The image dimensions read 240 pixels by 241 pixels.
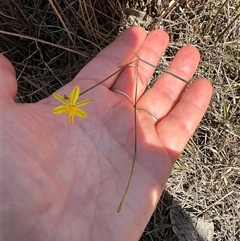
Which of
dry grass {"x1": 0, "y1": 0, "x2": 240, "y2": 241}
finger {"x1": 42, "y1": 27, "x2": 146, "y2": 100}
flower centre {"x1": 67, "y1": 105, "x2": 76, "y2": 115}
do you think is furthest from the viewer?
dry grass {"x1": 0, "y1": 0, "x2": 240, "y2": 241}

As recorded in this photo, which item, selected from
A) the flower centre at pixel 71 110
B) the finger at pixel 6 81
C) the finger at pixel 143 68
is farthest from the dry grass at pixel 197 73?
the flower centre at pixel 71 110

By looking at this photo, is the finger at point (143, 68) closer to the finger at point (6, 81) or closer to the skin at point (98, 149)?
the skin at point (98, 149)

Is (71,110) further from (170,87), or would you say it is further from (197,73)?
(197,73)

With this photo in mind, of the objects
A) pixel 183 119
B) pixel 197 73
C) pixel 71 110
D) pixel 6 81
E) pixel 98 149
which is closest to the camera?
pixel 71 110

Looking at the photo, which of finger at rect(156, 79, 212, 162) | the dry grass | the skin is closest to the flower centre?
the skin

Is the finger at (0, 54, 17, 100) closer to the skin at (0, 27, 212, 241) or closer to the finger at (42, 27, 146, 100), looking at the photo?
the skin at (0, 27, 212, 241)

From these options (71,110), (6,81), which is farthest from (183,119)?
(6,81)

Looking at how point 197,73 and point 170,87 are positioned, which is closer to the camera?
point 170,87

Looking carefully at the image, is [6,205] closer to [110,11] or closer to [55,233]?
[55,233]

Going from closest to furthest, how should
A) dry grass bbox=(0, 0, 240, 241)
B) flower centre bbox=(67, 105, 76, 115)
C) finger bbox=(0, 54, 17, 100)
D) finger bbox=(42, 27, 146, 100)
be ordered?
flower centre bbox=(67, 105, 76, 115) → finger bbox=(0, 54, 17, 100) → finger bbox=(42, 27, 146, 100) → dry grass bbox=(0, 0, 240, 241)
